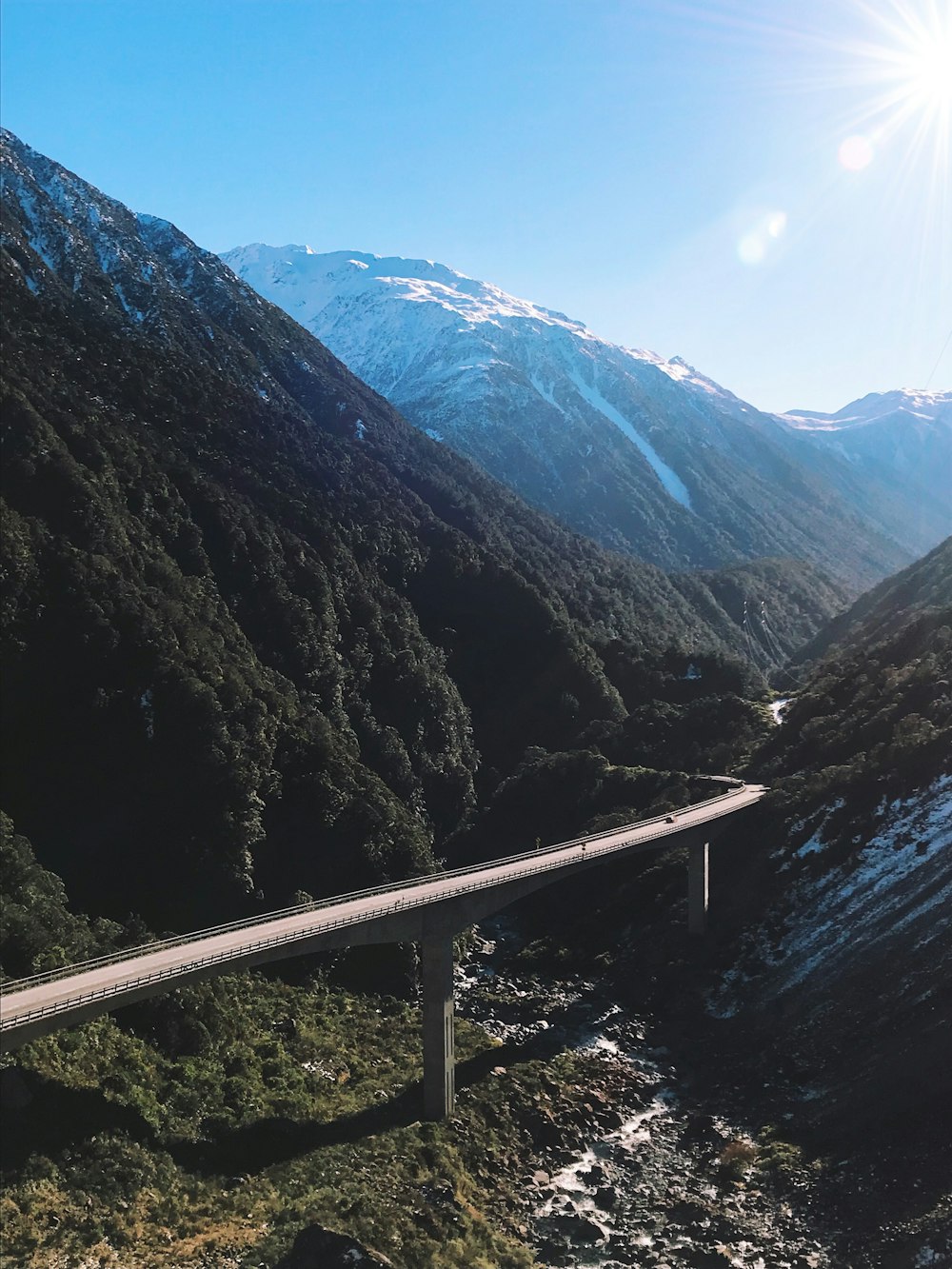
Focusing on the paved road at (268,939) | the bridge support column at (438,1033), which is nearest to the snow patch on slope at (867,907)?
the paved road at (268,939)

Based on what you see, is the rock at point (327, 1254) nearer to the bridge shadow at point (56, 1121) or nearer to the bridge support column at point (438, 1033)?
the bridge shadow at point (56, 1121)

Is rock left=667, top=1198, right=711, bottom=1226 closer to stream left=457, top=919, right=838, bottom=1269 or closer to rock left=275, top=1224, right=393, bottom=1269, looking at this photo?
stream left=457, top=919, right=838, bottom=1269

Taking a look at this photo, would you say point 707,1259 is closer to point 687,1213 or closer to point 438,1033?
point 687,1213

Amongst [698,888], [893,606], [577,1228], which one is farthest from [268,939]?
[893,606]

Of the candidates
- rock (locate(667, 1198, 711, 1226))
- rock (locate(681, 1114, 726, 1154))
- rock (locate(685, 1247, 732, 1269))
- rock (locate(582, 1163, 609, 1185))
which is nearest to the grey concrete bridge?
rock (locate(582, 1163, 609, 1185))

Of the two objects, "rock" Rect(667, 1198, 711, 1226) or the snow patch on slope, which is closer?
"rock" Rect(667, 1198, 711, 1226)

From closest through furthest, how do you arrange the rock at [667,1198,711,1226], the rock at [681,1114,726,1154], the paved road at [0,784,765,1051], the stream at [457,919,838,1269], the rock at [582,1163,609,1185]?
the paved road at [0,784,765,1051] → the stream at [457,919,838,1269] → the rock at [667,1198,711,1226] → the rock at [582,1163,609,1185] → the rock at [681,1114,726,1154]

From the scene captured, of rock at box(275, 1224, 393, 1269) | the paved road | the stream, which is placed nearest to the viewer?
rock at box(275, 1224, 393, 1269)

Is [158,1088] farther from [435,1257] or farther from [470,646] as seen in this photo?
[470,646]
